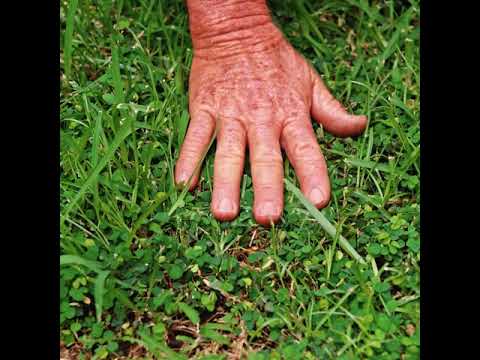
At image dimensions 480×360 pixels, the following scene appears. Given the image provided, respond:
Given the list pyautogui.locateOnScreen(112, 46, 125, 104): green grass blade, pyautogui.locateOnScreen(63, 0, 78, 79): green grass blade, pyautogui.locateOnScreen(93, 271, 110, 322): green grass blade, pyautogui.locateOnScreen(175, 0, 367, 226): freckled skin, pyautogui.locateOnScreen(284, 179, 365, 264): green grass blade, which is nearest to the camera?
pyautogui.locateOnScreen(93, 271, 110, 322): green grass blade

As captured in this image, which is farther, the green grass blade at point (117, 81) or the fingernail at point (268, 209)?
the green grass blade at point (117, 81)

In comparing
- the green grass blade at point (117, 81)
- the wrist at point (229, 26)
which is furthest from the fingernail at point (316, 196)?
the green grass blade at point (117, 81)

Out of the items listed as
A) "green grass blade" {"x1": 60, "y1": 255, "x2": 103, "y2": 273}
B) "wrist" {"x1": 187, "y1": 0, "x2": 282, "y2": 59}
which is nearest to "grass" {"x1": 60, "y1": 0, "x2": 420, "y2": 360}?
"green grass blade" {"x1": 60, "y1": 255, "x2": 103, "y2": 273}

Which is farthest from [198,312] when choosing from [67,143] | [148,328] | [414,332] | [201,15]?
[201,15]

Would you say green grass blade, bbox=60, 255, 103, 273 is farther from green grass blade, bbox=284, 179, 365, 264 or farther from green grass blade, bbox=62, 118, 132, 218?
green grass blade, bbox=284, 179, 365, 264

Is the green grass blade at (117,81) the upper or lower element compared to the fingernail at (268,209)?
upper

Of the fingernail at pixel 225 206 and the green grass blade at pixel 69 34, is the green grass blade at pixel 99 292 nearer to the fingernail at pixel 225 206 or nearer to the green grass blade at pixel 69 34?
the fingernail at pixel 225 206

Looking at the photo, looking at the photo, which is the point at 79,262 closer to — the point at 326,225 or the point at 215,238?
the point at 215,238
